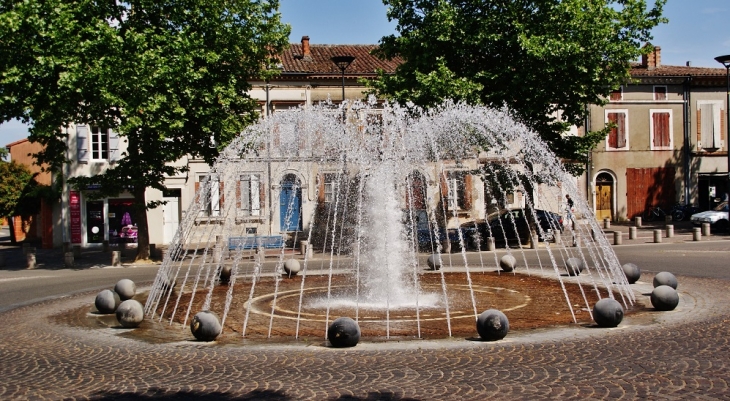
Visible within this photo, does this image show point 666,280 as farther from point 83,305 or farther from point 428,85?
point 428,85

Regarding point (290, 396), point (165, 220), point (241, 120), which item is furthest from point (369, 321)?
point (165, 220)

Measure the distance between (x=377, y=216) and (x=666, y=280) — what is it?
6139 mm

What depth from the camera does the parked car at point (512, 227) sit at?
32.0 m

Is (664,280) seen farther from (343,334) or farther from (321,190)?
(321,190)

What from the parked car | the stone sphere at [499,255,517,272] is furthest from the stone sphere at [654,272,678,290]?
the parked car

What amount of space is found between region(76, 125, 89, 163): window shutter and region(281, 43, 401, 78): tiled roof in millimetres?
11279

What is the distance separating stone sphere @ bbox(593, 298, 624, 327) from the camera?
10719 millimetres

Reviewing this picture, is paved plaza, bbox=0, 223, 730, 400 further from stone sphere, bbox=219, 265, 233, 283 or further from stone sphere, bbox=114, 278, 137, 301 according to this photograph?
stone sphere, bbox=219, 265, 233, 283

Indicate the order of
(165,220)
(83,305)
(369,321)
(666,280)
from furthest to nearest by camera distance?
(165,220), (83,305), (666,280), (369,321)

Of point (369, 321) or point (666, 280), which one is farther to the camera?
point (666, 280)

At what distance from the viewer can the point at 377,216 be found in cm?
1598

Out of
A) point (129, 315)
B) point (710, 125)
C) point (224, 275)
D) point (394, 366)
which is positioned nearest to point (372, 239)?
point (224, 275)

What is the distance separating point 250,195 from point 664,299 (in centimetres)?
2834

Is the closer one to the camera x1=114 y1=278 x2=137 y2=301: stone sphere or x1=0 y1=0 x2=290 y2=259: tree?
x1=114 y1=278 x2=137 y2=301: stone sphere
